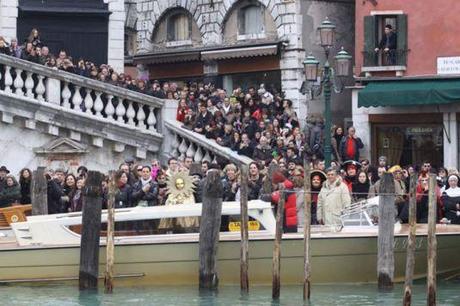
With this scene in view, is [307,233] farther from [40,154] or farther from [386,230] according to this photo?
[40,154]

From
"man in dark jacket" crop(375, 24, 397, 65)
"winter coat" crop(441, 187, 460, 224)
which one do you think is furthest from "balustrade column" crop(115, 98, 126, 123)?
"winter coat" crop(441, 187, 460, 224)

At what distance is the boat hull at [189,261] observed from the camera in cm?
2292

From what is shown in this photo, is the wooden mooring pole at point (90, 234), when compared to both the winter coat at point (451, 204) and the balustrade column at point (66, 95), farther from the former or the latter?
the balustrade column at point (66, 95)

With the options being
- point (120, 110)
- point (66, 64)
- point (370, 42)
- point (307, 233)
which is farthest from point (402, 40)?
point (307, 233)

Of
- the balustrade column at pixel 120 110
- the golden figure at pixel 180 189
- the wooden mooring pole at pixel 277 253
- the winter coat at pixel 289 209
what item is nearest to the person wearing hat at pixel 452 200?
the winter coat at pixel 289 209

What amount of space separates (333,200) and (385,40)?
8.01m

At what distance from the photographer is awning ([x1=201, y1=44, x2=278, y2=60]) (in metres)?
32.5

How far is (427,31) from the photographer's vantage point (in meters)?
30.5

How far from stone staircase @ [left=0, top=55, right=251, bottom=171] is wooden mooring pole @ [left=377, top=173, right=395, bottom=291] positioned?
579 centimetres

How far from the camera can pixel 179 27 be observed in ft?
116

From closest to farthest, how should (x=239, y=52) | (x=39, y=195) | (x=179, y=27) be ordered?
(x=39, y=195)
(x=239, y=52)
(x=179, y=27)

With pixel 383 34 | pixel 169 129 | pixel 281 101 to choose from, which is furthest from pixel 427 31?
pixel 169 129

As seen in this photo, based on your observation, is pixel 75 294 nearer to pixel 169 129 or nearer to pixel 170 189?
pixel 170 189

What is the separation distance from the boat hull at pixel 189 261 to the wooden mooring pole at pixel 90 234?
1.29 ft
